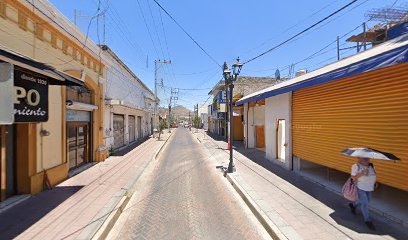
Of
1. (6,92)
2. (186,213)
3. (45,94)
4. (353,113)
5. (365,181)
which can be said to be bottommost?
(186,213)

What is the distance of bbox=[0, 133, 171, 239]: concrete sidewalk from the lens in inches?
195

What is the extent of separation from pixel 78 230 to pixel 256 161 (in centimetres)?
993

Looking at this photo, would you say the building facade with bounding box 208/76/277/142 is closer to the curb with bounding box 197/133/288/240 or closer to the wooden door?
the wooden door

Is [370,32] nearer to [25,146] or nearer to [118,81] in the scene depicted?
[118,81]

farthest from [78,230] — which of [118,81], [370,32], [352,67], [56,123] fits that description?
[370,32]

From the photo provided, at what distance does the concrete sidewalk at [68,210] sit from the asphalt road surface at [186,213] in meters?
0.57

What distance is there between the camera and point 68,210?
242 inches

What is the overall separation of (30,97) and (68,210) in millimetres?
3016

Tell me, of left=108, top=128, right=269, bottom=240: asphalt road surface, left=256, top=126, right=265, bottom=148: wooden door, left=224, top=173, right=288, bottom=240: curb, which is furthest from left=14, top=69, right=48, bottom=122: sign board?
left=256, top=126, right=265, bottom=148: wooden door

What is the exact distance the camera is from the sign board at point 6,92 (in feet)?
15.6

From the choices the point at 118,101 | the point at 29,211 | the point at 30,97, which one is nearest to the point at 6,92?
the point at 30,97

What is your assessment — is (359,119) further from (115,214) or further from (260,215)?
(115,214)

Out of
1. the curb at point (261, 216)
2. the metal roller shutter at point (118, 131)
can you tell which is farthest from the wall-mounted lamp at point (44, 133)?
the metal roller shutter at point (118, 131)

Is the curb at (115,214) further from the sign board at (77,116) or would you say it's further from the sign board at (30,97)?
the sign board at (77,116)
